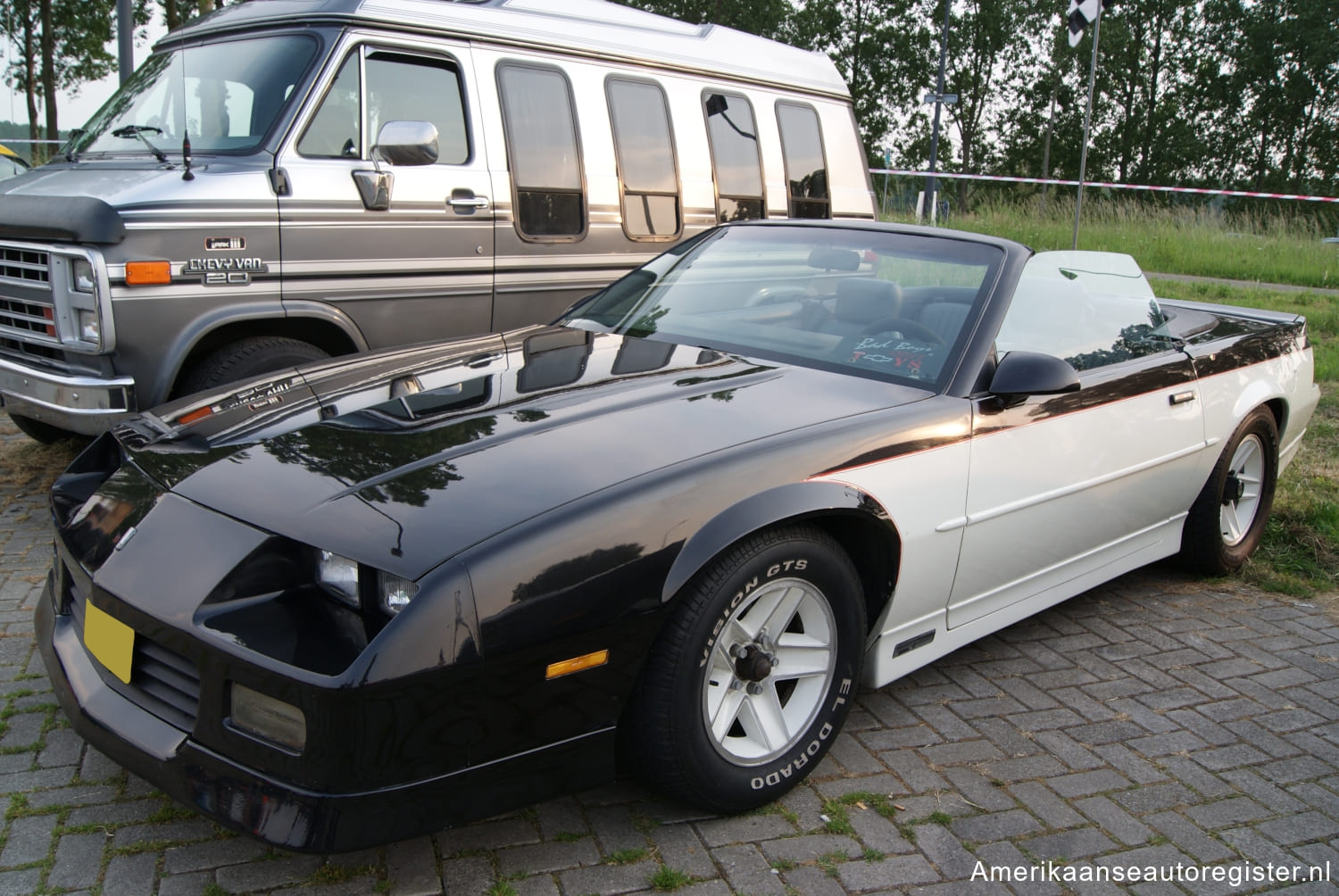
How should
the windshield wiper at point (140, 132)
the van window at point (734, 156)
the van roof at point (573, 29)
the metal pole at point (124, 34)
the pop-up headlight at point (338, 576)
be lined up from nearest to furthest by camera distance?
the pop-up headlight at point (338, 576), the windshield wiper at point (140, 132), the van roof at point (573, 29), the van window at point (734, 156), the metal pole at point (124, 34)

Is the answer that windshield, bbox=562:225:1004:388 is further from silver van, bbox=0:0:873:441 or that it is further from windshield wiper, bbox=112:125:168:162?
windshield wiper, bbox=112:125:168:162

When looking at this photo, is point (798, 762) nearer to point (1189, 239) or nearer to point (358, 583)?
point (358, 583)

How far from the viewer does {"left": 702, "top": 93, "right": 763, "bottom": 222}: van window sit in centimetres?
679

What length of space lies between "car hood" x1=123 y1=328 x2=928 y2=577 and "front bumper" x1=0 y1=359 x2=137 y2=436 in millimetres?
1444

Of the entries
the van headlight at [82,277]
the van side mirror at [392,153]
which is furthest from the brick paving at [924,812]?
the van side mirror at [392,153]

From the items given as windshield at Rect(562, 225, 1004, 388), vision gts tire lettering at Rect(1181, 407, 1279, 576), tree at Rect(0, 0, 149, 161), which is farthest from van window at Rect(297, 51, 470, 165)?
tree at Rect(0, 0, 149, 161)

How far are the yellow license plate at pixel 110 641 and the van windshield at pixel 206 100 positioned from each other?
9.73 feet

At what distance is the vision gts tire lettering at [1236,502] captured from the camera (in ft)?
14.1

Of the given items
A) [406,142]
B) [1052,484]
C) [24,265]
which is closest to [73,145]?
[24,265]

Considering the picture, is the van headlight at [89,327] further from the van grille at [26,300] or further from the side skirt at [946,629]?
the side skirt at [946,629]

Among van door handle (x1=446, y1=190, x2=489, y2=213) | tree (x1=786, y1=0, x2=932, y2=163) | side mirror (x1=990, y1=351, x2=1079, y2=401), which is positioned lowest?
side mirror (x1=990, y1=351, x2=1079, y2=401)

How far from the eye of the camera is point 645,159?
6.36 meters

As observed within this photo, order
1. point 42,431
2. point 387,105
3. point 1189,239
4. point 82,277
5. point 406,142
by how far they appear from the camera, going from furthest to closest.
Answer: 1. point 1189,239
2. point 42,431
3. point 387,105
4. point 406,142
5. point 82,277

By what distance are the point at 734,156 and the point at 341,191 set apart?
293 centimetres
